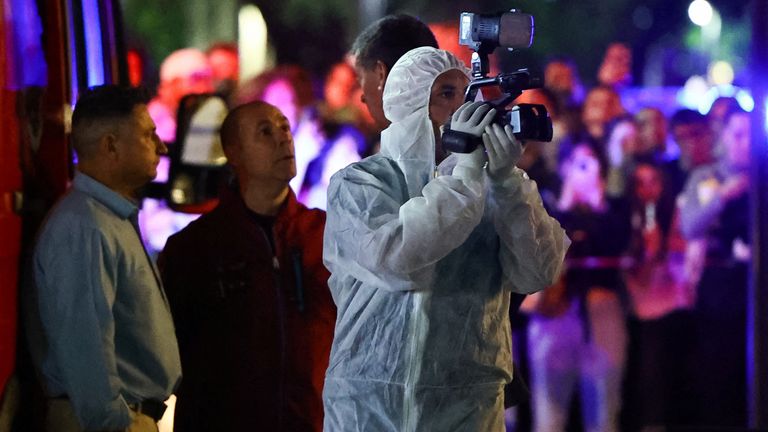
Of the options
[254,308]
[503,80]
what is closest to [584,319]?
[254,308]

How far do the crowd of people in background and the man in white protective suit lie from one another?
12.4 ft

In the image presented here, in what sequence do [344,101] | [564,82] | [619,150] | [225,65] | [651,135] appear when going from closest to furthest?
[619,150] < [651,135] < [564,82] < [344,101] < [225,65]

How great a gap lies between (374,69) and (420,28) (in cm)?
23

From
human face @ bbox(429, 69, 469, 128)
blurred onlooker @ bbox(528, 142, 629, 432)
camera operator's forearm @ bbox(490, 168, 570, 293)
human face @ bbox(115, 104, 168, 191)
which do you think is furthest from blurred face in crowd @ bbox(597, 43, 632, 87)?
camera operator's forearm @ bbox(490, 168, 570, 293)

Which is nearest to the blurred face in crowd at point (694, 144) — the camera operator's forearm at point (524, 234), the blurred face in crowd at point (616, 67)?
the blurred face in crowd at point (616, 67)

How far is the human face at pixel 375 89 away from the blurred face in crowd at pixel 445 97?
1.02m

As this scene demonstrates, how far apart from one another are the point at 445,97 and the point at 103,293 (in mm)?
1090

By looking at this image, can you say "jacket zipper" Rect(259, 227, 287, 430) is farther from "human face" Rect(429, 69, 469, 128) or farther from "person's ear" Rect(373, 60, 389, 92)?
"human face" Rect(429, 69, 469, 128)

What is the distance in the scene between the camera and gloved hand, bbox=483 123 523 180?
300 cm

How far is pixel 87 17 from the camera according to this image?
4711mm

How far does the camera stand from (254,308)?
4250 mm

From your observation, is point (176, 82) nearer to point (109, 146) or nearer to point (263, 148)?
point (263, 148)

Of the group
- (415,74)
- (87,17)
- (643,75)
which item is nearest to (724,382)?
(643,75)

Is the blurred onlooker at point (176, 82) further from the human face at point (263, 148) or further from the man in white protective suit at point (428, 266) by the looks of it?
the man in white protective suit at point (428, 266)
